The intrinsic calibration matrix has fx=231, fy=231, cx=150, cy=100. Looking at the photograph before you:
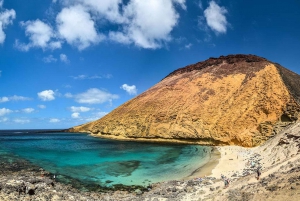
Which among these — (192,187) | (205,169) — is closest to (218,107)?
(205,169)

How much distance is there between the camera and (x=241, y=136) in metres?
34.3

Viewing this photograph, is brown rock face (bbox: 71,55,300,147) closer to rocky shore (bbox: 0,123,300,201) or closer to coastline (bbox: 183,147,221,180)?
coastline (bbox: 183,147,221,180)

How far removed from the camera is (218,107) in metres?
43.7

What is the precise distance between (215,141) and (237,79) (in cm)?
1740

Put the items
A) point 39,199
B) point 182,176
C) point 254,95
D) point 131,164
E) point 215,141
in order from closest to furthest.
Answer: point 39,199 < point 182,176 < point 131,164 < point 215,141 < point 254,95

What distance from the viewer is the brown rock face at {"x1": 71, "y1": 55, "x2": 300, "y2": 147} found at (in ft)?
115

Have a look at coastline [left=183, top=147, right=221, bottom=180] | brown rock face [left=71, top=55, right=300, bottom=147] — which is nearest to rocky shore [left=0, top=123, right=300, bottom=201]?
coastline [left=183, top=147, right=221, bottom=180]

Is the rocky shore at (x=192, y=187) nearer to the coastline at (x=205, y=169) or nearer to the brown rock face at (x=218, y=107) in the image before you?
the coastline at (x=205, y=169)

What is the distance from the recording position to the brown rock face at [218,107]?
115 feet

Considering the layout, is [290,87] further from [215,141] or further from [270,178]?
[270,178]

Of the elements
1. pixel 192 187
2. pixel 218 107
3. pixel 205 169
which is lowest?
pixel 192 187

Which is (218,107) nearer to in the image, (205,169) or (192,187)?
(205,169)

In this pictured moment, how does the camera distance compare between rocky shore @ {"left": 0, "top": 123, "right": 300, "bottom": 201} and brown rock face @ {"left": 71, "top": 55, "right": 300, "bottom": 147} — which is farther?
brown rock face @ {"left": 71, "top": 55, "right": 300, "bottom": 147}

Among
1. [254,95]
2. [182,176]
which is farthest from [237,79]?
[182,176]
